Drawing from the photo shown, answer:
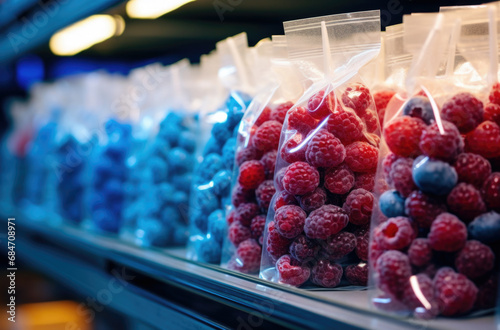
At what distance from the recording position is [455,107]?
27.1 inches

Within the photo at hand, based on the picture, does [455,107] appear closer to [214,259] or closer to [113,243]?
→ [214,259]

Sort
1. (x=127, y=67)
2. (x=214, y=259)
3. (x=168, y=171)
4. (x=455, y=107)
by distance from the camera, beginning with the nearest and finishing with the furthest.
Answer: (x=455, y=107) < (x=214, y=259) < (x=168, y=171) < (x=127, y=67)

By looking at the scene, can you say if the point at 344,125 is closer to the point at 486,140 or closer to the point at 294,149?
the point at 294,149

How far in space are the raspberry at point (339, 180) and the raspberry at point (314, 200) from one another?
0.05 feet

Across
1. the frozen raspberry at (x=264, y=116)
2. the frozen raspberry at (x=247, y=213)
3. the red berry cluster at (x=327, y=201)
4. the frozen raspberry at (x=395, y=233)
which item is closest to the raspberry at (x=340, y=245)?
the red berry cluster at (x=327, y=201)

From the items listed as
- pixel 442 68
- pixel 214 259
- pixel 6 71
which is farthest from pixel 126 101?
pixel 6 71

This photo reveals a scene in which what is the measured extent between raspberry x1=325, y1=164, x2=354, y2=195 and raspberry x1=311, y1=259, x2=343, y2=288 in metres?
0.12

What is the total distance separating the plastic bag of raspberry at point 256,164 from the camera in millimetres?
962

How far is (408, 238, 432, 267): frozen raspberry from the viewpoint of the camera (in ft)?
2.12

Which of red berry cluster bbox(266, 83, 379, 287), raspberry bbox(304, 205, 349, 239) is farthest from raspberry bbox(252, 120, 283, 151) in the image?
raspberry bbox(304, 205, 349, 239)

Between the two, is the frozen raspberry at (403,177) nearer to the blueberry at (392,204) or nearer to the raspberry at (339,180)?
the blueberry at (392,204)

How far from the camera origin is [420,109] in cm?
71

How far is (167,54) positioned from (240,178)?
1.57 metres

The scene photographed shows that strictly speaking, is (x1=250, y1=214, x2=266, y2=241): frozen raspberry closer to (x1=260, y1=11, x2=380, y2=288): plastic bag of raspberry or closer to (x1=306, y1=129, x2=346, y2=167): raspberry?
(x1=260, y1=11, x2=380, y2=288): plastic bag of raspberry
